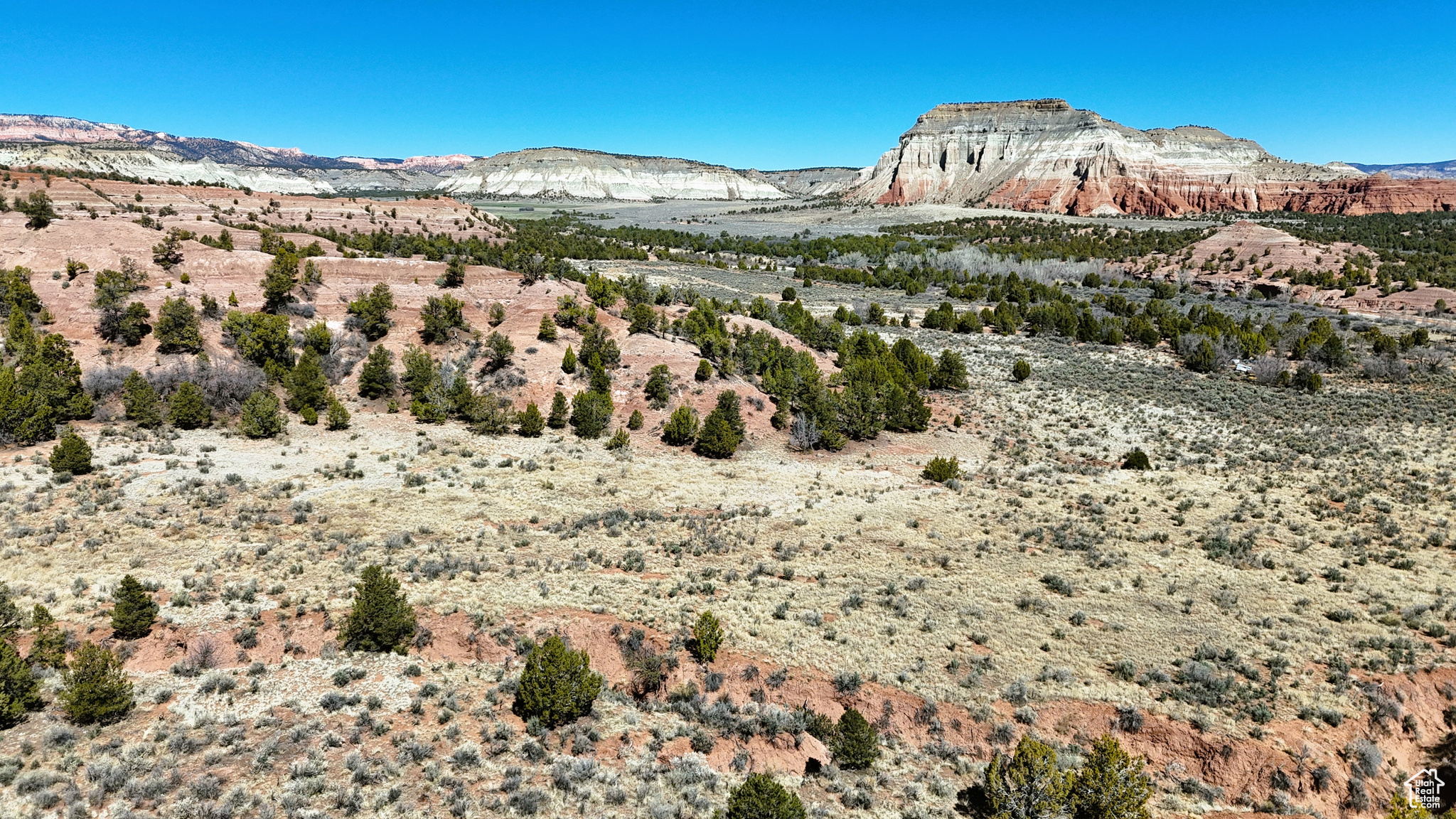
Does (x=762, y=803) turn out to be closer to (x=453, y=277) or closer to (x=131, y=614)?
(x=131, y=614)

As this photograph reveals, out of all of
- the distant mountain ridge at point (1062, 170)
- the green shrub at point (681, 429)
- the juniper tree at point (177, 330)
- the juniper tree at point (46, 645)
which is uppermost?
the distant mountain ridge at point (1062, 170)

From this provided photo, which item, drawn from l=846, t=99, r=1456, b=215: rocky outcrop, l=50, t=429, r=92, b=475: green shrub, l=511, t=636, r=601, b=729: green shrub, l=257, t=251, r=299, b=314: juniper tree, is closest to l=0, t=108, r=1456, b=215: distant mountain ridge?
l=846, t=99, r=1456, b=215: rocky outcrop

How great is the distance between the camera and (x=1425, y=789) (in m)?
9.57

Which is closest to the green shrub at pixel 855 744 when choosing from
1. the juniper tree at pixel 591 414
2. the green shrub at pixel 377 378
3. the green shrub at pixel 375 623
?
the green shrub at pixel 375 623

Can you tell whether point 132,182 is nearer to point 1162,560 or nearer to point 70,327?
point 70,327

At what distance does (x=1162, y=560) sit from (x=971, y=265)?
203 feet

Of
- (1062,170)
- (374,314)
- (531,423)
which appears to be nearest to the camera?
(531,423)

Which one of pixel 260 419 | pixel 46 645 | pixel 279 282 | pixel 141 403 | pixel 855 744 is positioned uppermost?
pixel 279 282

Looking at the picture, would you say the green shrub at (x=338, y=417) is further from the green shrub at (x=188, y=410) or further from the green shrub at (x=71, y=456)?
the green shrub at (x=71, y=456)

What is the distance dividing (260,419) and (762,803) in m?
22.7

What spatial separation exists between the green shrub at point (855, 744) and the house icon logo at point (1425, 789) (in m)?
7.51

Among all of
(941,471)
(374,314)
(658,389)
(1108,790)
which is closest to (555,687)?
(1108,790)

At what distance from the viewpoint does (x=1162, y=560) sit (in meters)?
16.1

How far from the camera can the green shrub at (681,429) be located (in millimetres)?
25109
